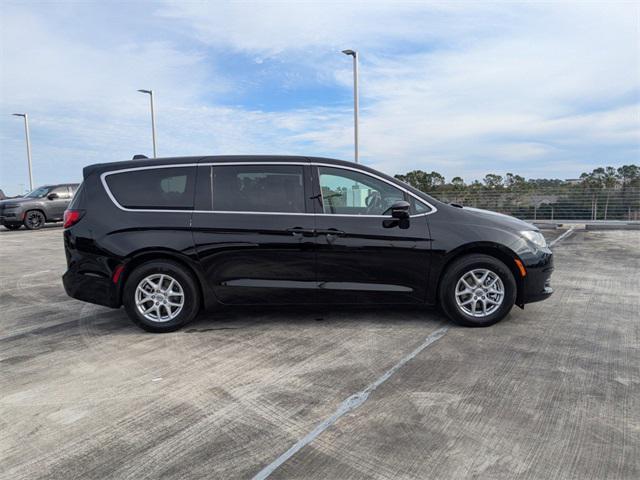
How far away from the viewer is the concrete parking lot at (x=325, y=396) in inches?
104

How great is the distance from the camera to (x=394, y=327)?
4965mm

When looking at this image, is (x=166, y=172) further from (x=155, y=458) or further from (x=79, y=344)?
(x=155, y=458)

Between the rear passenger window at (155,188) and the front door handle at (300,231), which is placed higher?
the rear passenger window at (155,188)

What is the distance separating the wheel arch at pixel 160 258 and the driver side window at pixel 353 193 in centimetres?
148

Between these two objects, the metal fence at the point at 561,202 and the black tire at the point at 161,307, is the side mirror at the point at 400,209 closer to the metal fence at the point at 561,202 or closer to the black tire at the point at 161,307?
the black tire at the point at 161,307

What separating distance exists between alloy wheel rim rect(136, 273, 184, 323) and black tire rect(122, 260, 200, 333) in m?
0.02

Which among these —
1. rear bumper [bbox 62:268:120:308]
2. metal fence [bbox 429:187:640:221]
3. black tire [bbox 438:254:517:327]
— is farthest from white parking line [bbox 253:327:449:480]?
metal fence [bbox 429:187:640:221]

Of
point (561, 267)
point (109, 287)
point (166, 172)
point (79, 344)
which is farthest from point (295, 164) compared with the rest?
point (561, 267)

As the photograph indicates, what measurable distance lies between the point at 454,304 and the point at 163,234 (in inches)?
120

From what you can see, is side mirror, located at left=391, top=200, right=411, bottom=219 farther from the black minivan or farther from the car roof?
the car roof

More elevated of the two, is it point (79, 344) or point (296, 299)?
point (296, 299)

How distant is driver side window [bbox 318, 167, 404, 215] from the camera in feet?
16.3

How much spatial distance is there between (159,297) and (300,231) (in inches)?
62.8

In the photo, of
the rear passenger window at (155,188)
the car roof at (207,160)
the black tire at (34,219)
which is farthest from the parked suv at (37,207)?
the rear passenger window at (155,188)
